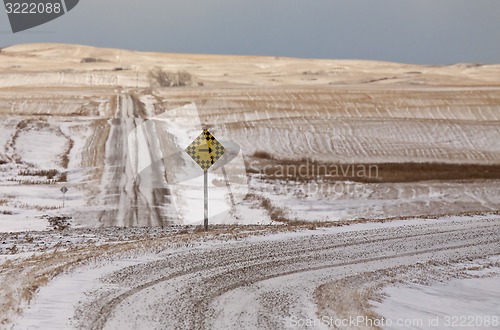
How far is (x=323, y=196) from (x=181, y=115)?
29426 millimetres

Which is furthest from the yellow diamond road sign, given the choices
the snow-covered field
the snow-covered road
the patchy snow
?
the patchy snow

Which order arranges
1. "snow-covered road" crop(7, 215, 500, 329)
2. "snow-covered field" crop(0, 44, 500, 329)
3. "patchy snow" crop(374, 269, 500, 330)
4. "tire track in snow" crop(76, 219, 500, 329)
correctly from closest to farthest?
1. "snow-covered road" crop(7, 215, 500, 329)
2. "tire track in snow" crop(76, 219, 500, 329)
3. "patchy snow" crop(374, 269, 500, 330)
4. "snow-covered field" crop(0, 44, 500, 329)

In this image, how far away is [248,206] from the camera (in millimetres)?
31734

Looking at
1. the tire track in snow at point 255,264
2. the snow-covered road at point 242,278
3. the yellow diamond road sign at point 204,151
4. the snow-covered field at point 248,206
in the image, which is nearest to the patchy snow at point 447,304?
the snow-covered field at point 248,206

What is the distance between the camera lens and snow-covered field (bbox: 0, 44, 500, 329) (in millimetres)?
14031

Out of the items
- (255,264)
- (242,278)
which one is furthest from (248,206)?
(242,278)

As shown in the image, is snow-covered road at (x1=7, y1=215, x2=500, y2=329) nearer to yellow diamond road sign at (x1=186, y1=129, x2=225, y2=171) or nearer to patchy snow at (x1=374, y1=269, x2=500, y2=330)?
patchy snow at (x1=374, y1=269, x2=500, y2=330)

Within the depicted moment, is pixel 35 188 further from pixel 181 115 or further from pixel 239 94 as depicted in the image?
pixel 239 94

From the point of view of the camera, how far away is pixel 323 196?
115 ft

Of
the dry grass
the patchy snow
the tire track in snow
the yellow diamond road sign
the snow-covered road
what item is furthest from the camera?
the dry grass

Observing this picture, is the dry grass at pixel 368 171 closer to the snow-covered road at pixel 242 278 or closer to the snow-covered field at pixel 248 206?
the snow-covered field at pixel 248 206

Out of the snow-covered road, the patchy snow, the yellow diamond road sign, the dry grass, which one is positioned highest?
the yellow diamond road sign

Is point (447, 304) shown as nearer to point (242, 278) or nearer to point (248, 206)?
point (242, 278)

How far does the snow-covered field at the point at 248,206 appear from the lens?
46.0 ft
